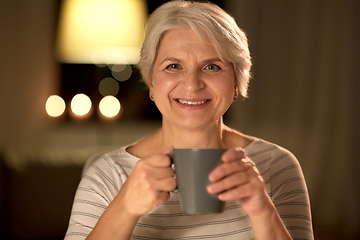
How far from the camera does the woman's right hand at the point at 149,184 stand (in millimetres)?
774

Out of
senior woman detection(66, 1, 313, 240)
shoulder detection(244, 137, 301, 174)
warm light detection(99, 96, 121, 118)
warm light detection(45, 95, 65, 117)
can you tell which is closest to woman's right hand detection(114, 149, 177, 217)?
senior woman detection(66, 1, 313, 240)

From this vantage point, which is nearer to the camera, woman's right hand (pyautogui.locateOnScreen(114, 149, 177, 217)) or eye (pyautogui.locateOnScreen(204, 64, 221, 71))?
woman's right hand (pyautogui.locateOnScreen(114, 149, 177, 217))

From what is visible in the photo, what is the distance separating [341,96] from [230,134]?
277 cm

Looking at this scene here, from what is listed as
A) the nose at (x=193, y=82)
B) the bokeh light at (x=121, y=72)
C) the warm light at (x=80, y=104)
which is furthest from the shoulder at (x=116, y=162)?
the bokeh light at (x=121, y=72)

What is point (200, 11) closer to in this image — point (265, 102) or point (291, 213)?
point (291, 213)

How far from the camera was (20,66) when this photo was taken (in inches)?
149

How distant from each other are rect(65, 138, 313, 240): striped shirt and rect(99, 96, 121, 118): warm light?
266cm

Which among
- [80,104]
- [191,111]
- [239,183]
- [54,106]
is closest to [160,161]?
[239,183]

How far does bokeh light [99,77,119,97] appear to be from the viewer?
412 cm

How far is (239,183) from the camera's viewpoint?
0.77 m

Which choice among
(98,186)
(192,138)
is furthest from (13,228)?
(192,138)

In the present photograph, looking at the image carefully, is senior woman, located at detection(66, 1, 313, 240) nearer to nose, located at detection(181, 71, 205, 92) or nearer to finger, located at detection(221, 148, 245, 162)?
nose, located at detection(181, 71, 205, 92)

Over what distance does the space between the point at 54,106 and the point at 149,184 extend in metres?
3.35

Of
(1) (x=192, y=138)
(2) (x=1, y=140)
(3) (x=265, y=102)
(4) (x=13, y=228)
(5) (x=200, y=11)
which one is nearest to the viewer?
(5) (x=200, y=11)
